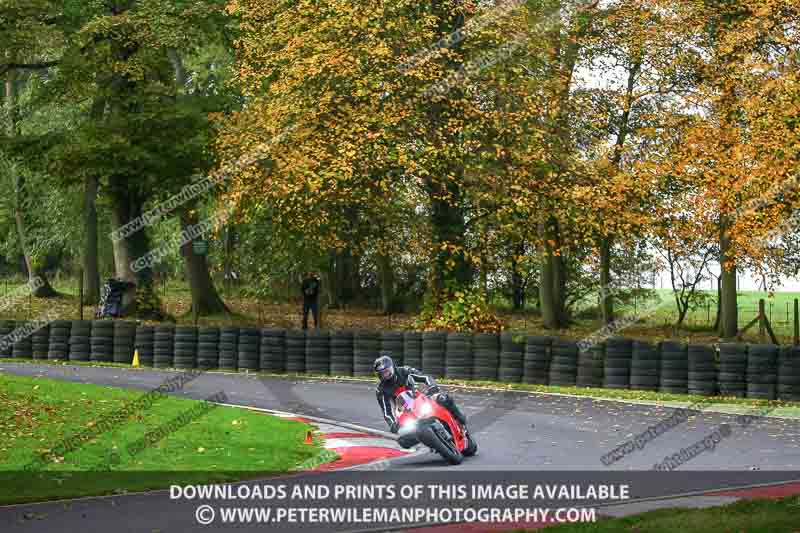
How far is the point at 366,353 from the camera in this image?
2886 cm

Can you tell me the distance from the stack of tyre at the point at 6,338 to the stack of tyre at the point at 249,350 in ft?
23.2

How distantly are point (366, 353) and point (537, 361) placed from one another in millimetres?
4400

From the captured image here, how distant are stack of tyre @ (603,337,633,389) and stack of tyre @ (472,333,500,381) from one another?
9.13 feet

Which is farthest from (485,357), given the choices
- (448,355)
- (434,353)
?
(434,353)

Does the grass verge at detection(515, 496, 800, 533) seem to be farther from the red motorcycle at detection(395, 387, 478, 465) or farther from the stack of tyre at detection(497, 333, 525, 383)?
the stack of tyre at detection(497, 333, 525, 383)

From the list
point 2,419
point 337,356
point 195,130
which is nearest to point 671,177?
point 337,356

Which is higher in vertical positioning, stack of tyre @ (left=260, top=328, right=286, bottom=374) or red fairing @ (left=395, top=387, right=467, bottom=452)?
red fairing @ (left=395, top=387, right=467, bottom=452)

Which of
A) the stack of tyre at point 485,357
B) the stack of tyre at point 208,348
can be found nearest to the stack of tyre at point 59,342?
the stack of tyre at point 208,348

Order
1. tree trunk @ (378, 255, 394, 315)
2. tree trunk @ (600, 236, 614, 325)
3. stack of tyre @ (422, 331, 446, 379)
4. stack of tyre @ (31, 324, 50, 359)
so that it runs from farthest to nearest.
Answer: tree trunk @ (378, 255, 394, 315) < tree trunk @ (600, 236, 614, 325) < stack of tyre @ (31, 324, 50, 359) < stack of tyre @ (422, 331, 446, 379)

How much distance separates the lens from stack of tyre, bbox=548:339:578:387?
87.1ft

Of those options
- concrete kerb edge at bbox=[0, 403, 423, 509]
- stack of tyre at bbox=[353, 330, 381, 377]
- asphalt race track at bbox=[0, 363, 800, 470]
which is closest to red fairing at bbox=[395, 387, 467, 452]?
asphalt race track at bbox=[0, 363, 800, 470]

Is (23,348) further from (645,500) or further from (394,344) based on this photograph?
(645,500)

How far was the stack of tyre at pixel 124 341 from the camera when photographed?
103ft

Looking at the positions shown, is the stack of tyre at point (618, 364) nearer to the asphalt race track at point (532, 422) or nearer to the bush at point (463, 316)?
the asphalt race track at point (532, 422)
